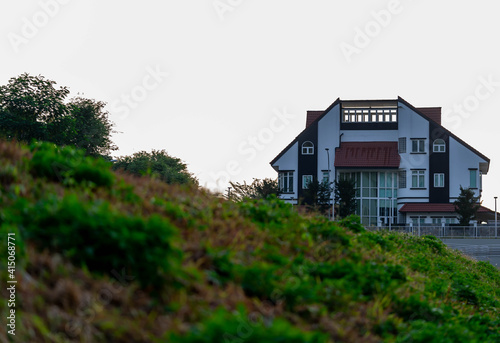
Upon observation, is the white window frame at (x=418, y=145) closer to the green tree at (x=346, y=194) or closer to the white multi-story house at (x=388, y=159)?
the white multi-story house at (x=388, y=159)

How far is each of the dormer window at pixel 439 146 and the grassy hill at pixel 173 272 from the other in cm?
6244

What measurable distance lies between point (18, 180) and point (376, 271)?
381 centimetres

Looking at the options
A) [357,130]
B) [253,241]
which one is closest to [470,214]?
[357,130]

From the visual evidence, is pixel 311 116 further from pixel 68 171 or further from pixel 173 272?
pixel 173 272

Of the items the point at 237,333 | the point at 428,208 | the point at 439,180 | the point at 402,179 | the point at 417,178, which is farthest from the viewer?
the point at 402,179

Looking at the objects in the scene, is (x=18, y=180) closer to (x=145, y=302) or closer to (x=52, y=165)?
(x=52, y=165)

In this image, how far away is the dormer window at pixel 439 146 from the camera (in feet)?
218

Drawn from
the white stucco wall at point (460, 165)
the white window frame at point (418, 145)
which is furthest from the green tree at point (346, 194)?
the white stucco wall at point (460, 165)

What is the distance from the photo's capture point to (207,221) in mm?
5613

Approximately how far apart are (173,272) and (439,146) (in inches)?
2615

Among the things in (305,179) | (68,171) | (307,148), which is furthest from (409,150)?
(68,171)

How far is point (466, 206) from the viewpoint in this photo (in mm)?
61812

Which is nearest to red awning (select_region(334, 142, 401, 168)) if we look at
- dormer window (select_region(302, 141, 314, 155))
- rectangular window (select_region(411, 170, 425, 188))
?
rectangular window (select_region(411, 170, 425, 188))

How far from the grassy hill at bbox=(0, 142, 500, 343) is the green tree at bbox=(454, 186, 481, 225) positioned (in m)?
57.8
